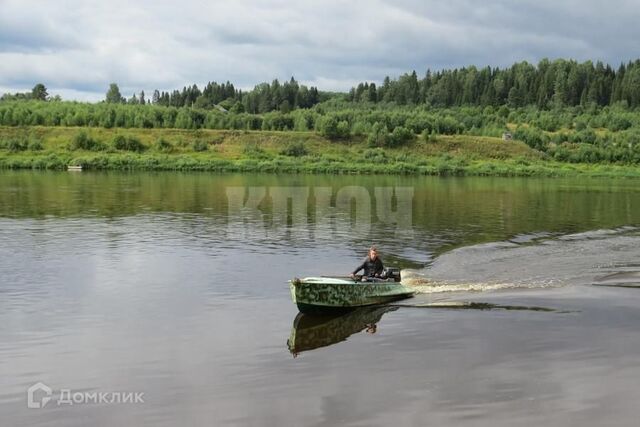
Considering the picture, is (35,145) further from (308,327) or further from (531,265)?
(308,327)

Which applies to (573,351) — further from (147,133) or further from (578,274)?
(147,133)

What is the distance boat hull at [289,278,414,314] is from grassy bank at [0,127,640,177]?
4511 inches

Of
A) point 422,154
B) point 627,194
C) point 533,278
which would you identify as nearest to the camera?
point 533,278

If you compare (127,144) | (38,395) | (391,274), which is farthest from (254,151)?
(38,395)

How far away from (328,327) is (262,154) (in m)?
138

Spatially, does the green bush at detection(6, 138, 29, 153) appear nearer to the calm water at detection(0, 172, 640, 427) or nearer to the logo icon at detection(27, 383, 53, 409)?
the calm water at detection(0, 172, 640, 427)

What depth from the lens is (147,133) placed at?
175500 millimetres

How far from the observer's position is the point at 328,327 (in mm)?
26500

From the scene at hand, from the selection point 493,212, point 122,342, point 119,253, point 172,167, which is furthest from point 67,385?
point 172,167

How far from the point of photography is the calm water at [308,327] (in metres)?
18.3

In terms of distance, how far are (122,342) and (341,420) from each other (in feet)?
32.9

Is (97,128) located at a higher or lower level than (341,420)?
higher

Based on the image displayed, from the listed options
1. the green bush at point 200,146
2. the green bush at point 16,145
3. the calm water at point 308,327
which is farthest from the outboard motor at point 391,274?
the green bush at point 16,145

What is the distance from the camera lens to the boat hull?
26.8 metres
